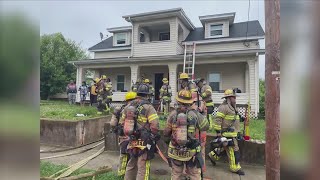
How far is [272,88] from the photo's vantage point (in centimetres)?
212

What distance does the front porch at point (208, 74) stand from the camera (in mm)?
13458

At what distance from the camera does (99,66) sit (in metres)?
17.0

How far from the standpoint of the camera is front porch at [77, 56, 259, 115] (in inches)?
530

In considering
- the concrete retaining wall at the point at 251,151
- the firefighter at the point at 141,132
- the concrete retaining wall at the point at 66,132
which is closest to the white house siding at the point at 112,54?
the concrete retaining wall at the point at 66,132

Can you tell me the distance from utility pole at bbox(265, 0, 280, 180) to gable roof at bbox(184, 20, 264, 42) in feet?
46.0

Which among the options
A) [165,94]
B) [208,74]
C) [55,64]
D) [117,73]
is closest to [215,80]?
[208,74]

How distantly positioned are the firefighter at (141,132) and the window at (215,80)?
1107 cm

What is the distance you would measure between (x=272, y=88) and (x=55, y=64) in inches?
1050

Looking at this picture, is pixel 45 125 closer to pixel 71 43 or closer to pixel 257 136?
pixel 257 136

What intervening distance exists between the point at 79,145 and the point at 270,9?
7453mm

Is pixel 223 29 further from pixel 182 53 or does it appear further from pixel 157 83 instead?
pixel 157 83

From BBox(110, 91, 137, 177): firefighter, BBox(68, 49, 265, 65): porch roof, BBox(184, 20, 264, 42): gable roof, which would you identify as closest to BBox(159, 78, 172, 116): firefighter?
BBox(68, 49, 265, 65): porch roof
